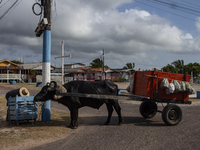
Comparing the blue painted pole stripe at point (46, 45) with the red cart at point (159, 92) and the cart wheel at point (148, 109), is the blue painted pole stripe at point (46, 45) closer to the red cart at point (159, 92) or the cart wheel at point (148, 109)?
the red cart at point (159, 92)

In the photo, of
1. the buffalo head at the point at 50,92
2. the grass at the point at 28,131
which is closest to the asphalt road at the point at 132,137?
the grass at the point at 28,131

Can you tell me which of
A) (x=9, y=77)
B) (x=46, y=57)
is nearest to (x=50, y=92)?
(x=46, y=57)

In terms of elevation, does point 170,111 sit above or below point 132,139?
above

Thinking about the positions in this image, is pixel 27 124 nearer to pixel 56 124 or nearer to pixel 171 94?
pixel 56 124

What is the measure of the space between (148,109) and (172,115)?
5.07ft

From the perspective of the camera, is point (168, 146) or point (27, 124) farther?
point (27, 124)

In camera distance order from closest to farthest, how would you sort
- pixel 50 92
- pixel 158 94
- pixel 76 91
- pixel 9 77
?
pixel 50 92, pixel 76 91, pixel 158 94, pixel 9 77

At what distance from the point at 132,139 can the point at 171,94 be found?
3041 millimetres

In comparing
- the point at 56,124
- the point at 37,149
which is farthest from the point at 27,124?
the point at 37,149

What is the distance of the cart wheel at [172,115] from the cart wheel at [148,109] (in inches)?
45.5

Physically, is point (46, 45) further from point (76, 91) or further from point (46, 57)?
point (76, 91)

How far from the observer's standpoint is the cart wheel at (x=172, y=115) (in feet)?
23.0

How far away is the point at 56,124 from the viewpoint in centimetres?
736

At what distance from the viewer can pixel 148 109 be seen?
8.74 meters
